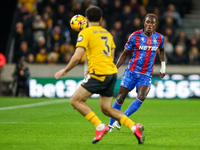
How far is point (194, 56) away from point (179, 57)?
0.73 m

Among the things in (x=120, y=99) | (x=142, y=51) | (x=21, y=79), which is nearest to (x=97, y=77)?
(x=120, y=99)

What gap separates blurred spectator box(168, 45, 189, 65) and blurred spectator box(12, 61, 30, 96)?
6.75m

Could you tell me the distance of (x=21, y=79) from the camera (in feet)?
58.7

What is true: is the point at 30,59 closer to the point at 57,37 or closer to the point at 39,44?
the point at 39,44

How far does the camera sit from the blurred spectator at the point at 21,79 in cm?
1786

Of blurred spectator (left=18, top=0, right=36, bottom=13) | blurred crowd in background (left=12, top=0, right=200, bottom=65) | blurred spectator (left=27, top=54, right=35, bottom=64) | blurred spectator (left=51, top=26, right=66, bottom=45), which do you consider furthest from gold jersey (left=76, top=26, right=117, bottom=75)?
blurred spectator (left=18, top=0, right=36, bottom=13)

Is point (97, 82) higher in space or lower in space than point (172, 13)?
lower

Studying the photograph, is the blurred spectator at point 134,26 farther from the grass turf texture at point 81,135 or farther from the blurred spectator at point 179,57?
the grass turf texture at point 81,135

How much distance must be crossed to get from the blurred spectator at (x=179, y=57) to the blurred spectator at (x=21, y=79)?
22.1ft

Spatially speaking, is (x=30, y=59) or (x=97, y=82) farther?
(x=30, y=59)

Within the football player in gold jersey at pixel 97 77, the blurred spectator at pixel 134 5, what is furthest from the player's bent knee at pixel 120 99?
the blurred spectator at pixel 134 5

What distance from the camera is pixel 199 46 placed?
1925 centimetres

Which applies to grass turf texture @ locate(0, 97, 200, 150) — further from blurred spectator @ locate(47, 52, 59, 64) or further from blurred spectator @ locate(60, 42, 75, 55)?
blurred spectator @ locate(60, 42, 75, 55)

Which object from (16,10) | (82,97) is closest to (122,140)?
(82,97)
